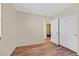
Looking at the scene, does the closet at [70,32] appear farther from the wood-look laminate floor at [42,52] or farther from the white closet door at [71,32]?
the wood-look laminate floor at [42,52]

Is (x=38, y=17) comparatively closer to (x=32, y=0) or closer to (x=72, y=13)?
(x=72, y=13)

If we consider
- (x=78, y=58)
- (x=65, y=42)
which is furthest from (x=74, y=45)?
(x=78, y=58)

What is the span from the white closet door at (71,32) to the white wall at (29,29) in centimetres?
245

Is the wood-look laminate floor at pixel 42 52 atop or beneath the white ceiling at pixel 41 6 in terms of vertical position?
beneath

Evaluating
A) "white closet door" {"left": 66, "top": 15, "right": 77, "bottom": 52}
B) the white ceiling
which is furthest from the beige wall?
"white closet door" {"left": 66, "top": 15, "right": 77, "bottom": 52}

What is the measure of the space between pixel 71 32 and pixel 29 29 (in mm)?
2860

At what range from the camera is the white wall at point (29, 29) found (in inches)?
260

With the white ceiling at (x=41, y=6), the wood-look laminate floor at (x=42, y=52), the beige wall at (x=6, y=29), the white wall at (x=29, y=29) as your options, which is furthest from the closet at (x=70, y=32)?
the beige wall at (x=6, y=29)

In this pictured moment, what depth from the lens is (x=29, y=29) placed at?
281 inches

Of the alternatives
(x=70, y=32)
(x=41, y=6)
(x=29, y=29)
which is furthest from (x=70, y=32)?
(x=29, y=29)

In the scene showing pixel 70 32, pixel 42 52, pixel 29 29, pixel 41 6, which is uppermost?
pixel 41 6

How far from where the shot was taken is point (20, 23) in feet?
21.7

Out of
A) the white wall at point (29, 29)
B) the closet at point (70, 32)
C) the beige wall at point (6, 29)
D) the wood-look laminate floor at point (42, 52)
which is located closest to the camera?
the beige wall at point (6, 29)

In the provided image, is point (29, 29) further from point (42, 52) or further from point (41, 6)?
point (42, 52)
